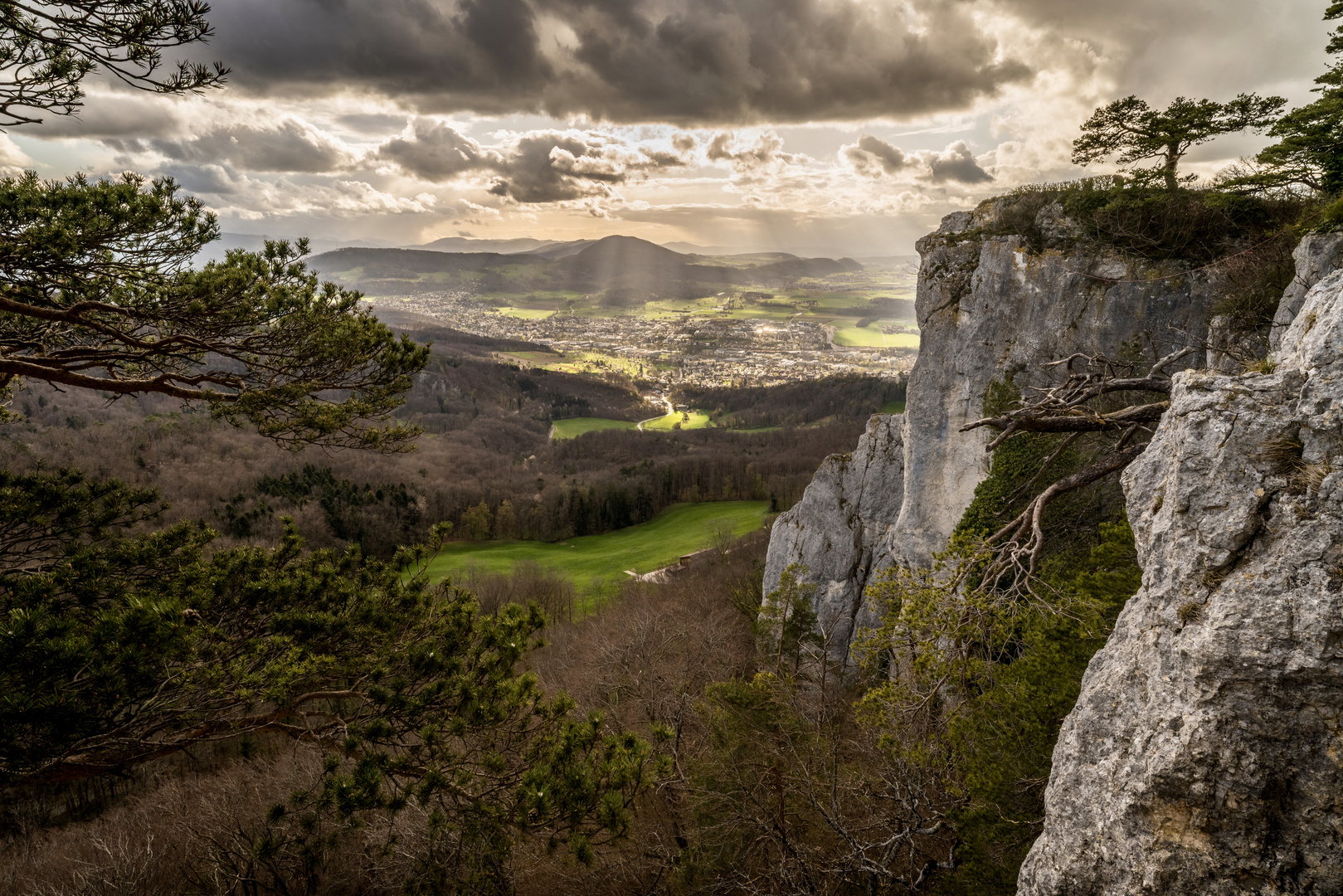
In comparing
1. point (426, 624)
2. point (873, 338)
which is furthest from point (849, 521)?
point (873, 338)

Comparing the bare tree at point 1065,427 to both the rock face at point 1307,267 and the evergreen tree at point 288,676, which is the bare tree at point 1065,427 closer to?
the rock face at point 1307,267

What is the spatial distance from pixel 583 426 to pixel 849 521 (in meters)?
81.9

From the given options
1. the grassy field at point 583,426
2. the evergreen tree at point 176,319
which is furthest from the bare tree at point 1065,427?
the grassy field at point 583,426

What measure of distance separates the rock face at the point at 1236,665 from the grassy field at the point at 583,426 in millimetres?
92430

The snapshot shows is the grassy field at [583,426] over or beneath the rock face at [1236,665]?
beneath

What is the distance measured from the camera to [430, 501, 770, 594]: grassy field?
149 ft

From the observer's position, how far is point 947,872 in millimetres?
7625

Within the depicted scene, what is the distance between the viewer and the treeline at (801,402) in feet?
313

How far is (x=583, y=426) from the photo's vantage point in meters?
103

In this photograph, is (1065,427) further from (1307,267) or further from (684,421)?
(684,421)

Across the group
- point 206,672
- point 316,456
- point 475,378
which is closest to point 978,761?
point 206,672

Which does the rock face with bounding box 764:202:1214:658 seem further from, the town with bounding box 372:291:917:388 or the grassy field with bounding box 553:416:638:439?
the town with bounding box 372:291:917:388

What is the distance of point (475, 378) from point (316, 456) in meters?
51.4

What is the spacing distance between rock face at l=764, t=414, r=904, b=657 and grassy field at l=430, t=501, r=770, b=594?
21047 mm
